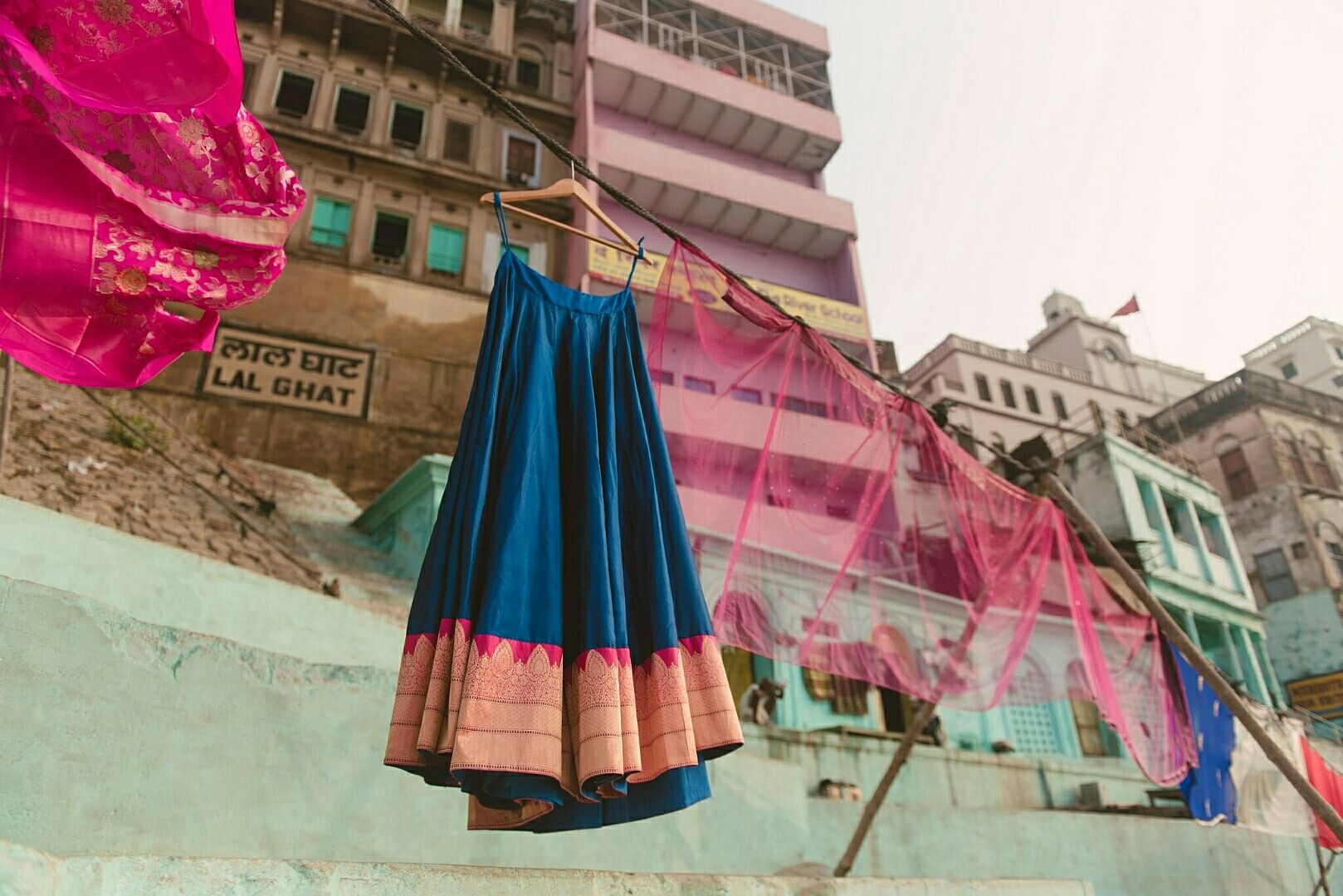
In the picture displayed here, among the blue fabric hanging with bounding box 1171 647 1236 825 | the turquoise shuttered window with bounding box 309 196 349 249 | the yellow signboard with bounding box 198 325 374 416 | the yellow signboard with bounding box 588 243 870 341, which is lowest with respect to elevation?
the blue fabric hanging with bounding box 1171 647 1236 825

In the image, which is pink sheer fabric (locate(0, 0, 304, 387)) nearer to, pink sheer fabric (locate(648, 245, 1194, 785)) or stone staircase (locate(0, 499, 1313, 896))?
stone staircase (locate(0, 499, 1313, 896))

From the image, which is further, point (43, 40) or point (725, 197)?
point (725, 197)

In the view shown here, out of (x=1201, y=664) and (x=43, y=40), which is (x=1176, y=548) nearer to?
(x=1201, y=664)

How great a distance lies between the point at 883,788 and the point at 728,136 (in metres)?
18.4

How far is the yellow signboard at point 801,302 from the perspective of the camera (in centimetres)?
1630

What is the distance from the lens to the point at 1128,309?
1158 inches

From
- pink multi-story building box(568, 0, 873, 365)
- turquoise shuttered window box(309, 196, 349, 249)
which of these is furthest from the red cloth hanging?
turquoise shuttered window box(309, 196, 349, 249)

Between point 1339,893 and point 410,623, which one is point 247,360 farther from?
point 1339,893

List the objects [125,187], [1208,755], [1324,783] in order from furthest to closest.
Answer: [1324,783], [1208,755], [125,187]

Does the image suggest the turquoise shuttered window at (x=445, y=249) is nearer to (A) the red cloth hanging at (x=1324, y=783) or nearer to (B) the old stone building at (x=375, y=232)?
(B) the old stone building at (x=375, y=232)

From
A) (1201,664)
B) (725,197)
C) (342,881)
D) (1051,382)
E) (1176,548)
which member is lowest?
(342,881)

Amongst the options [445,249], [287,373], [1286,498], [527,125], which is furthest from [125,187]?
[1286,498]

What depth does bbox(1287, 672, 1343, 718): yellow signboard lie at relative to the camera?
20312 millimetres

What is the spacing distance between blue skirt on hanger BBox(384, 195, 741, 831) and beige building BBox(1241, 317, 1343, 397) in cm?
3777
